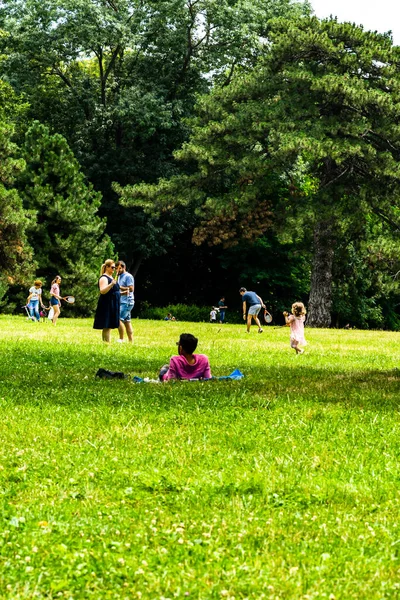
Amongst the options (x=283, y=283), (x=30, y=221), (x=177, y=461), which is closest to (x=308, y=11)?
(x=283, y=283)

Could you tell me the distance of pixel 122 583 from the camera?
189 inches

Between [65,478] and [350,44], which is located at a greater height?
[350,44]

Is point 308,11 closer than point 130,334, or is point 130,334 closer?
point 130,334

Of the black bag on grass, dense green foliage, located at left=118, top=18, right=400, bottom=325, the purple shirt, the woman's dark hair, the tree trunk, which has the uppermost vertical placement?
dense green foliage, located at left=118, top=18, right=400, bottom=325

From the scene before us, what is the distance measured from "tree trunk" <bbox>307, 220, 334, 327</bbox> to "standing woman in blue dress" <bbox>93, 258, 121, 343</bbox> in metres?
23.8

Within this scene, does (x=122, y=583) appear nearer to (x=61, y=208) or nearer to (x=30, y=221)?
(x=30, y=221)

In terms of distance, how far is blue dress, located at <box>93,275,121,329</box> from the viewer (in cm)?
2036

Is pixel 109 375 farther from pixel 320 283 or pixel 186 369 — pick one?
pixel 320 283

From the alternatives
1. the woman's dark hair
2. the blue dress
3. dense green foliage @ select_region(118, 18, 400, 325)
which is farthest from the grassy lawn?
dense green foliage @ select_region(118, 18, 400, 325)

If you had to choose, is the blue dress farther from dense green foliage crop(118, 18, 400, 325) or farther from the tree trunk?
the tree trunk

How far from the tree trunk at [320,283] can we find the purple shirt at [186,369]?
30380mm

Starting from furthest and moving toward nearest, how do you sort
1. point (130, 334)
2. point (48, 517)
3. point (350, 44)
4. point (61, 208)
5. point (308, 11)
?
point (308, 11), point (61, 208), point (350, 44), point (130, 334), point (48, 517)

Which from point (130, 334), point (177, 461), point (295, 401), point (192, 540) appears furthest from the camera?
point (130, 334)

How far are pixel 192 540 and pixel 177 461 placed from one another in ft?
6.64
